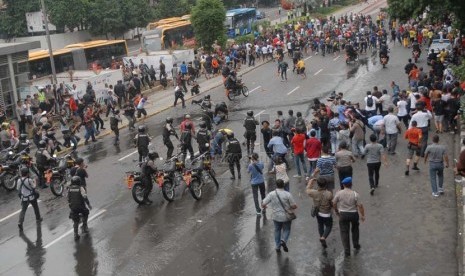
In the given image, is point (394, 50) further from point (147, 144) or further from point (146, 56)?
point (147, 144)

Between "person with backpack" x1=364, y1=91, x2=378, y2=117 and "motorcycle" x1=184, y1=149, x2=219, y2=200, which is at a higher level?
"person with backpack" x1=364, y1=91, x2=378, y2=117

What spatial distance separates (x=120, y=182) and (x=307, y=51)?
30780 mm

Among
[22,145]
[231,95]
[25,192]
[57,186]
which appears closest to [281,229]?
[25,192]

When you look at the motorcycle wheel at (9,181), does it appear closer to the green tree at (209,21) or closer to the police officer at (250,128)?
the police officer at (250,128)

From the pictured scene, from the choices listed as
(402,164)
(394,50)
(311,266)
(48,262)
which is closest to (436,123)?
(402,164)

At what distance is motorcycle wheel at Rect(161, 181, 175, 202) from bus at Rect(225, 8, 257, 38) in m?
47.7

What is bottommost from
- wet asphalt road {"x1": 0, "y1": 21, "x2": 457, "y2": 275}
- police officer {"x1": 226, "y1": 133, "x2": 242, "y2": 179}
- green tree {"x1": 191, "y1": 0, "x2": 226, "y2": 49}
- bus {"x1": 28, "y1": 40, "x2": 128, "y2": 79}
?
wet asphalt road {"x1": 0, "y1": 21, "x2": 457, "y2": 275}

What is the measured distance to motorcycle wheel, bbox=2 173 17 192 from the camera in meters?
19.2

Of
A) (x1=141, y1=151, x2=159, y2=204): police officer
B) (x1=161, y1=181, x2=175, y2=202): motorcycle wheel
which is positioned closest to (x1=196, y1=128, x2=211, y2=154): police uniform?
(x1=161, y1=181, x2=175, y2=202): motorcycle wheel

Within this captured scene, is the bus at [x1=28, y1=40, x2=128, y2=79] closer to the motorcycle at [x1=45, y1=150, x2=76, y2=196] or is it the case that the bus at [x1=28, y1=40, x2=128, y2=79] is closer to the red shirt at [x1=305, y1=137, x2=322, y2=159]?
the motorcycle at [x1=45, y1=150, x2=76, y2=196]

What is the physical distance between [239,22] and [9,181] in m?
48.1

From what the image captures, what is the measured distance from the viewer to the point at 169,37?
180ft

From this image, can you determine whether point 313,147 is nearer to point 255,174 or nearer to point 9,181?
point 255,174

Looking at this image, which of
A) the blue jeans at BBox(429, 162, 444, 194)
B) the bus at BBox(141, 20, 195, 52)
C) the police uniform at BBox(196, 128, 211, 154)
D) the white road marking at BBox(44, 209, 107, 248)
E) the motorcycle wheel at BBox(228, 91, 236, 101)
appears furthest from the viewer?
the bus at BBox(141, 20, 195, 52)
